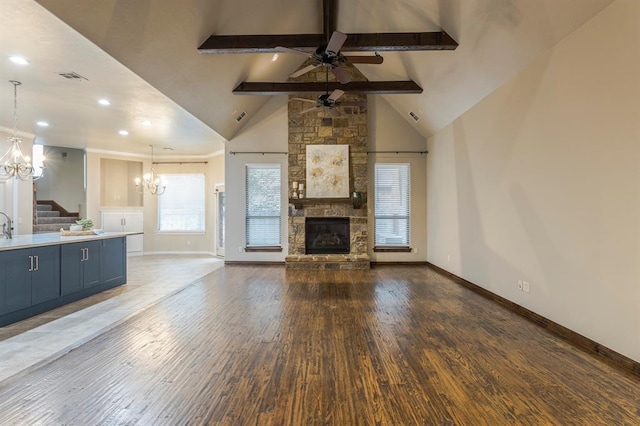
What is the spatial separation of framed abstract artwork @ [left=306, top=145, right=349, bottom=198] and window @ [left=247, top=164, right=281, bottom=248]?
34.4 inches

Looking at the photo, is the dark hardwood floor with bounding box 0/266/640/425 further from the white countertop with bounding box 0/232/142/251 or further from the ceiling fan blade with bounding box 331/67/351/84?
the ceiling fan blade with bounding box 331/67/351/84

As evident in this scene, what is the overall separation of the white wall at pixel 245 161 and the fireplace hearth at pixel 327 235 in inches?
26.2

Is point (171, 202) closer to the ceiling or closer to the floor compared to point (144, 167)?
closer to the floor

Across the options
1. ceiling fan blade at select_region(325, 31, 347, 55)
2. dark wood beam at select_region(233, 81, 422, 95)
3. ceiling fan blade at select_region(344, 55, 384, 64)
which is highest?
dark wood beam at select_region(233, 81, 422, 95)

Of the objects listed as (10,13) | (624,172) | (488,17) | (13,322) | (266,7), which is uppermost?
(266,7)

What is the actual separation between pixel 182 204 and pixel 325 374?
353 inches

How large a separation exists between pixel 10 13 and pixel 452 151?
246 inches

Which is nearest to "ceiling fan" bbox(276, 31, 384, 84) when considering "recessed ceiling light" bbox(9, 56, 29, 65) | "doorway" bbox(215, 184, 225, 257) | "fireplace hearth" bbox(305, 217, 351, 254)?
"recessed ceiling light" bbox(9, 56, 29, 65)

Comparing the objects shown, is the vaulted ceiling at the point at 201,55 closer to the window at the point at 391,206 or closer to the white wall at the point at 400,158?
the white wall at the point at 400,158

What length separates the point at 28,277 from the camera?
159 inches

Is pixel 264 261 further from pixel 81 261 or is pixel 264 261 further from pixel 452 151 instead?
pixel 452 151

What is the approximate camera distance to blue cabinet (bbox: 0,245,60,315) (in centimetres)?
375

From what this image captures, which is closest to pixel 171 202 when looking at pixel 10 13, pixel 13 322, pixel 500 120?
pixel 13 322

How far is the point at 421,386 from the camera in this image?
2398 mm
